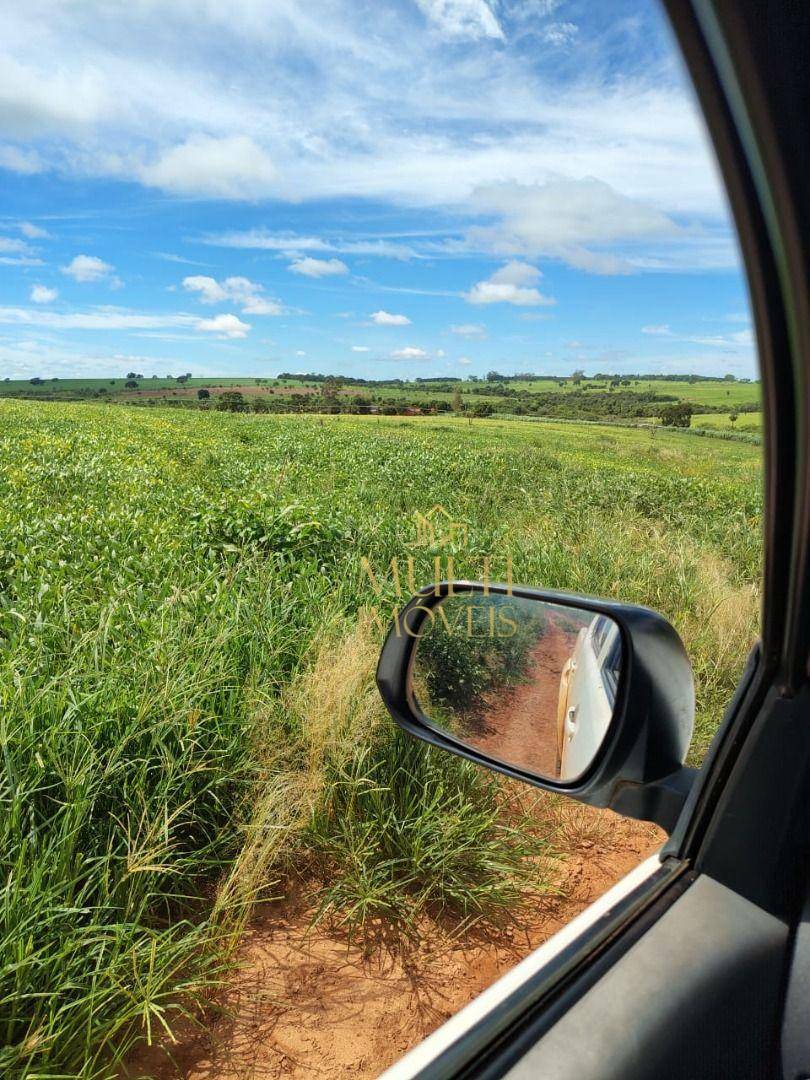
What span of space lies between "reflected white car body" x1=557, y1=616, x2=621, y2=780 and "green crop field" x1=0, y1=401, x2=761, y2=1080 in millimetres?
399

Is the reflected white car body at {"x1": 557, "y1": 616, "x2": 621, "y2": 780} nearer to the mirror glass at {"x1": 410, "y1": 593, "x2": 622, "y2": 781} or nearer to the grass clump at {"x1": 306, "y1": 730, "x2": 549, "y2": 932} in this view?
the mirror glass at {"x1": 410, "y1": 593, "x2": 622, "y2": 781}

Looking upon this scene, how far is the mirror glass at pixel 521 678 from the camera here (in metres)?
1.24

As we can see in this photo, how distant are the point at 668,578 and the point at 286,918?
3.34 m

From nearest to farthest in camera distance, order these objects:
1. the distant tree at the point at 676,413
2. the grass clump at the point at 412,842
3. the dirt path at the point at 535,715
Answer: the dirt path at the point at 535,715 < the distant tree at the point at 676,413 < the grass clump at the point at 412,842

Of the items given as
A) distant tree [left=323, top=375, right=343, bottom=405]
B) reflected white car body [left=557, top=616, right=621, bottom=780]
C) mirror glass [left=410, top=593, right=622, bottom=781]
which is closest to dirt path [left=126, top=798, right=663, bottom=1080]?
mirror glass [left=410, top=593, right=622, bottom=781]

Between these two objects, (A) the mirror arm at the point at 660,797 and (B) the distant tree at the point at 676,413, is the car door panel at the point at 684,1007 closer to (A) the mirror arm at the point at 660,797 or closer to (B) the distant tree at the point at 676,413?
(A) the mirror arm at the point at 660,797

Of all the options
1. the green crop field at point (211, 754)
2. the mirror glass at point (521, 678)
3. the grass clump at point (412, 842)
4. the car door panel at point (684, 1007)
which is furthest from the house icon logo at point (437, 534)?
the car door panel at point (684, 1007)

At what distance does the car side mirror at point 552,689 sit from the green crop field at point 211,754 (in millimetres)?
414

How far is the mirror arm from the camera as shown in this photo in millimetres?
1021

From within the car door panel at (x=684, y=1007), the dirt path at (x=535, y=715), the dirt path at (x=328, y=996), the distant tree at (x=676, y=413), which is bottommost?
the dirt path at (x=328, y=996)

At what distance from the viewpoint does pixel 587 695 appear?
1288 mm

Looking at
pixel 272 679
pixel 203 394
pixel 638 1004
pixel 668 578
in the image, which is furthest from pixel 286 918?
pixel 203 394

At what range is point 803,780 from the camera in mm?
898

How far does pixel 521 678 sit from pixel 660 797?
594mm
